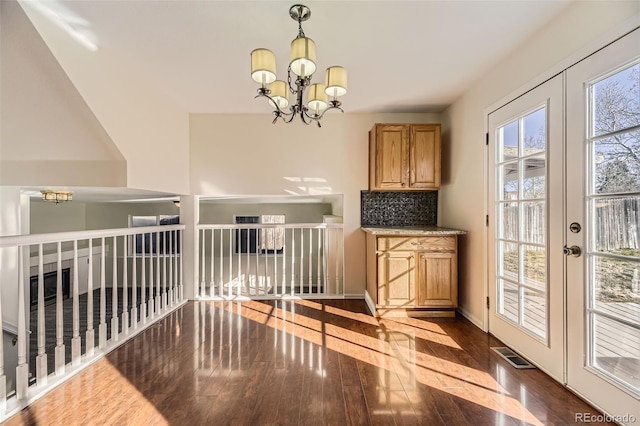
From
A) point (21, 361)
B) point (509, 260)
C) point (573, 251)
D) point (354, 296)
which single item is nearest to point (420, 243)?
point (509, 260)

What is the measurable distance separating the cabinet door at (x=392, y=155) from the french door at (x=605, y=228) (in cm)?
173

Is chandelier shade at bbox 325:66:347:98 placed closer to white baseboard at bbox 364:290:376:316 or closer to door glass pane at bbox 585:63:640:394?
door glass pane at bbox 585:63:640:394

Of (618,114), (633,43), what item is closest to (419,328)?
(618,114)

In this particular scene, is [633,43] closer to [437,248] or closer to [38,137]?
[437,248]

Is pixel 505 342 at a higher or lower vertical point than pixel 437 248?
lower

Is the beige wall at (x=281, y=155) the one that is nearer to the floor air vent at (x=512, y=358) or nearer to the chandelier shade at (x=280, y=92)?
the chandelier shade at (x=280, y=92)

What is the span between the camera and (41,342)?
6.17 feet

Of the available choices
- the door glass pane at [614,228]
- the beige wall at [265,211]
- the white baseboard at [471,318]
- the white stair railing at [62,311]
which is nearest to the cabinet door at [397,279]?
the white baseboard at [471,318]

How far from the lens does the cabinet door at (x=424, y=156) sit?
3.49 m

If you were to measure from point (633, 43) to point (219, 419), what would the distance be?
9.55ft

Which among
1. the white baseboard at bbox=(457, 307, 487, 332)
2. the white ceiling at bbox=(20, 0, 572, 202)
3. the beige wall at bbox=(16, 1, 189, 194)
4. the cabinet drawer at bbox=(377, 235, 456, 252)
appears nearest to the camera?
the white ceiling at bbox=(20, 0, 572, 202)

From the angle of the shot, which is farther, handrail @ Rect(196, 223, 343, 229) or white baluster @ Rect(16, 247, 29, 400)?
handrail @ Rect(196, 223, 343, 229)

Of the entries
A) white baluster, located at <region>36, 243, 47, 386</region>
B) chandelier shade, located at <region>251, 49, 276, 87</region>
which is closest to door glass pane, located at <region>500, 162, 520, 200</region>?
chandelier shade, located at <region>251, 49, 276, 87</region>

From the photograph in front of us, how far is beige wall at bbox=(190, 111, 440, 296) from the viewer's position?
385 cm
